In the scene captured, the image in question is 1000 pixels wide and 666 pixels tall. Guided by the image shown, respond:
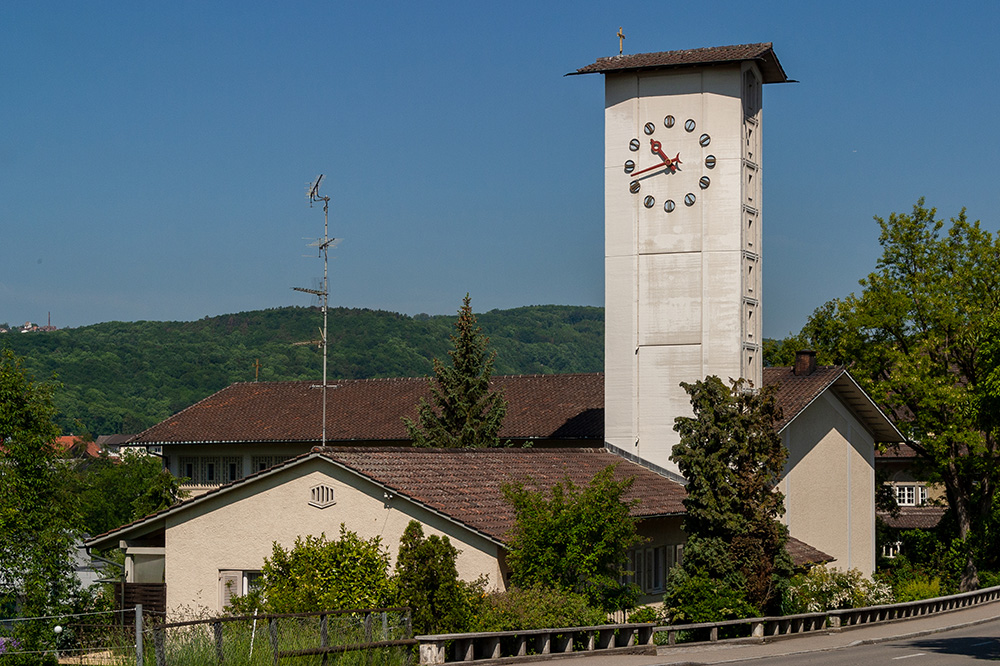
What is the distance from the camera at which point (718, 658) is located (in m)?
23.2

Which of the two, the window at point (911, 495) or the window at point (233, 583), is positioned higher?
the window at point (233, 583)

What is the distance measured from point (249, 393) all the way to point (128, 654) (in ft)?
141

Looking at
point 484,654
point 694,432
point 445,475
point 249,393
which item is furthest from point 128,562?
point 249,393

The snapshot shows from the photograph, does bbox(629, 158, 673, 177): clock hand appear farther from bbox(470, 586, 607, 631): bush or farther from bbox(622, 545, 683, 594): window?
bbox(470, 586, 607, 631): bush

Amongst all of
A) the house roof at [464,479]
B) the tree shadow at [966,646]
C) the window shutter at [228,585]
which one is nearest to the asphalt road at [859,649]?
the tree shadow at [966,646]

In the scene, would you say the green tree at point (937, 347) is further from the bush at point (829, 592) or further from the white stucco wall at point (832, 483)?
the bush at point (829, 592)

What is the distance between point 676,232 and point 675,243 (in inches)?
13.5

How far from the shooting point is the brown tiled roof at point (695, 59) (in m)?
37.4

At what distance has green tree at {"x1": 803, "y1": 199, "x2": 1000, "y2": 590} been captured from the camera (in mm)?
47812

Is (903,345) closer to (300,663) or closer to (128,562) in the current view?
(128,562)

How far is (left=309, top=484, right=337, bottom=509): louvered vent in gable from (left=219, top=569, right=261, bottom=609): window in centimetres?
209

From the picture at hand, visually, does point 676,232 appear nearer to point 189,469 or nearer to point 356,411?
point 356,411

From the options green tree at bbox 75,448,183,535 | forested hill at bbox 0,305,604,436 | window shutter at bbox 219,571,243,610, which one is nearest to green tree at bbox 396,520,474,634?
window shutter at bbox 219,571,243,610

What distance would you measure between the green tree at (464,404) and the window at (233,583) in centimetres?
1627
